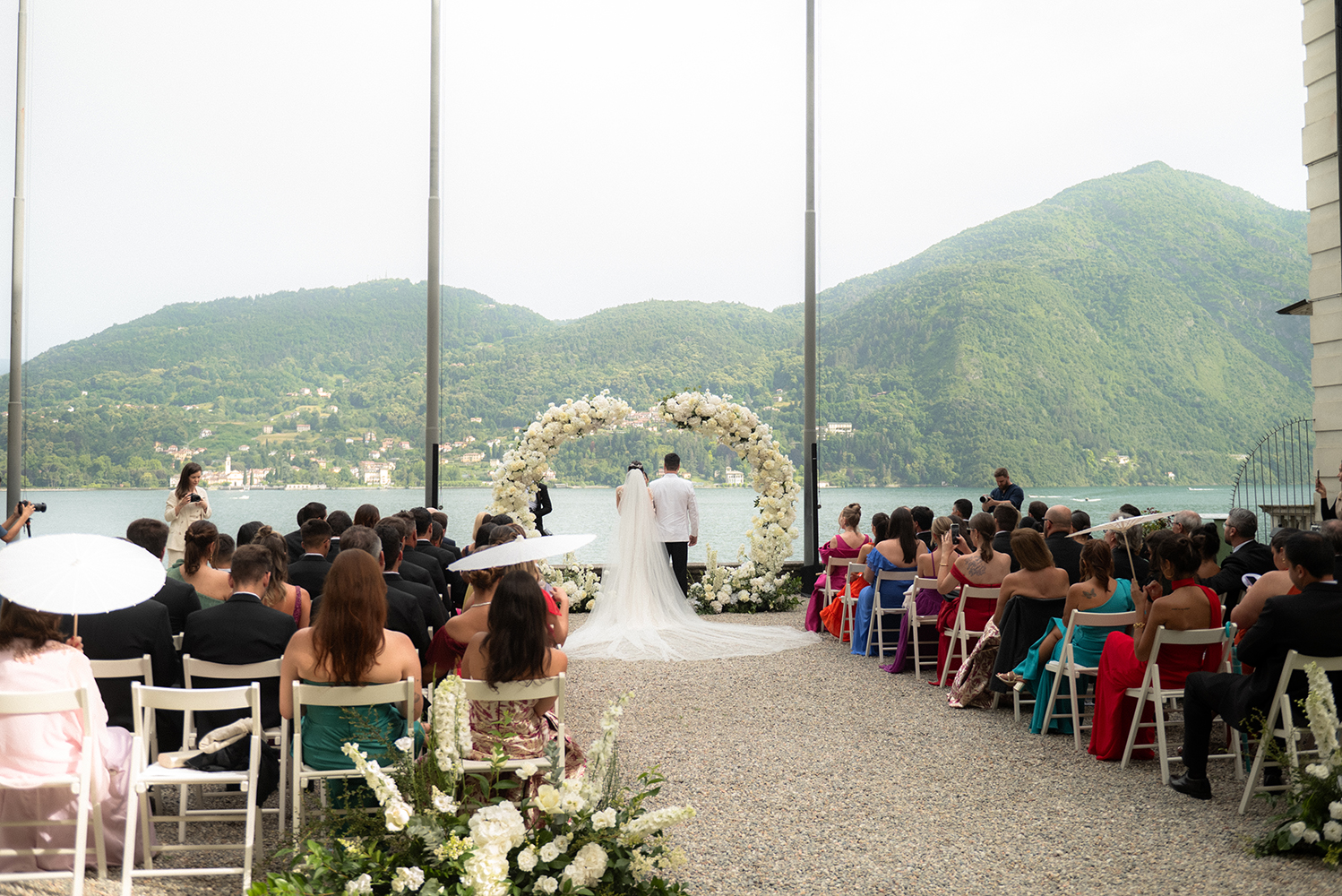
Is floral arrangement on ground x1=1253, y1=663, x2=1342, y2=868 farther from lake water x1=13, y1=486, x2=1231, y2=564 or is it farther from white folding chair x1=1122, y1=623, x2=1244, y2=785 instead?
lake water x1=13, y1=486, x2=1231, y2=564

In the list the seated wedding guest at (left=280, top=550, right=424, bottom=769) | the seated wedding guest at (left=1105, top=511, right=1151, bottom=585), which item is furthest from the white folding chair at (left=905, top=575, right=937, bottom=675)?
the seated wedding guest at (left=280, top=550, right=424, bottom=769)

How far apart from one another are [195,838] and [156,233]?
4165 centimetres

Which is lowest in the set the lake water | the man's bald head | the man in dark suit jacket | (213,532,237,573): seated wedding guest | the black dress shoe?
the lake water

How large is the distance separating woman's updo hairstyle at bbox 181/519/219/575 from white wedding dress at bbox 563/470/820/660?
13.2 feet

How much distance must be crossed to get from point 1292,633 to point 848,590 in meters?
4.61

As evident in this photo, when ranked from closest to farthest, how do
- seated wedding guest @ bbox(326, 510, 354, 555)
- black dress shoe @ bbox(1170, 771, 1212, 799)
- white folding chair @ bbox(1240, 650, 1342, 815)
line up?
white folding chair @ bbox(1240, 650, 1342, 815) → black dress shoe @ bbox(1170, 771, 1212, 799) → seated wedding guest @ bbox(326, 510, 354, 555)

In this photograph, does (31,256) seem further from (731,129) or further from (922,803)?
(731,129)

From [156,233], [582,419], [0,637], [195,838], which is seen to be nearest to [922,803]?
[195,838]

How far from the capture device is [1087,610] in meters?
5.14

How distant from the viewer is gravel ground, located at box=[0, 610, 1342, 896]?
322cm

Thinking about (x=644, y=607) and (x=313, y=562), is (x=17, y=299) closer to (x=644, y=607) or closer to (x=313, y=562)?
(x=644, y=607)

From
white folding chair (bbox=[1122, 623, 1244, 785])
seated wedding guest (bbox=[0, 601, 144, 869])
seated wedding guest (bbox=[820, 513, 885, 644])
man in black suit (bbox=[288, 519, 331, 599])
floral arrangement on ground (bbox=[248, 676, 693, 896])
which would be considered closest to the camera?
floral arrangement on ground (bbox=[248, 676, 693, 896])

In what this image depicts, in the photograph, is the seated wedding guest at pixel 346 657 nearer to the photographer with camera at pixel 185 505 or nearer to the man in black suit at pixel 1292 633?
the man in black suit at pixel 1292 633

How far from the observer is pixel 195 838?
3.60m
